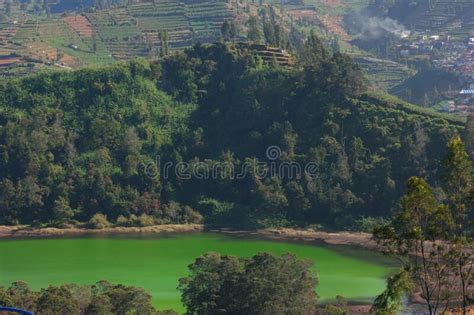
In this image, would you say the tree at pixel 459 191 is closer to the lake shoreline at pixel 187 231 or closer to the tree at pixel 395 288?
the tree at pixel 395 288

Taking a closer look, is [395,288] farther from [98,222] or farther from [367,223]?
[98,222]

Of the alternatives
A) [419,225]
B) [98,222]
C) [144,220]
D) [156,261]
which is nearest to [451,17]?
[144,220]

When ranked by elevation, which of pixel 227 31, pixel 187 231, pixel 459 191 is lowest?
pixel 187 231

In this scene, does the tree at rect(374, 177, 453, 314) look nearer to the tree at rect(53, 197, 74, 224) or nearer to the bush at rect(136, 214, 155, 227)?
the bush at rect(136, 214, 155, 227)

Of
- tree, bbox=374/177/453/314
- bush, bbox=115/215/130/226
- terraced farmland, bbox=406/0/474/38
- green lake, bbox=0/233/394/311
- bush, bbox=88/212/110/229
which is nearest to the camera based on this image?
tree, bbox=374/177/453/314

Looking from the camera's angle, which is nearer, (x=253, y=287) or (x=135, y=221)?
(x=253, y=287)

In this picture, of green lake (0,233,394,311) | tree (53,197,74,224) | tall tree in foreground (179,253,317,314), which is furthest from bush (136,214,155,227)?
tall tree in foreground (179,253,317,314)
